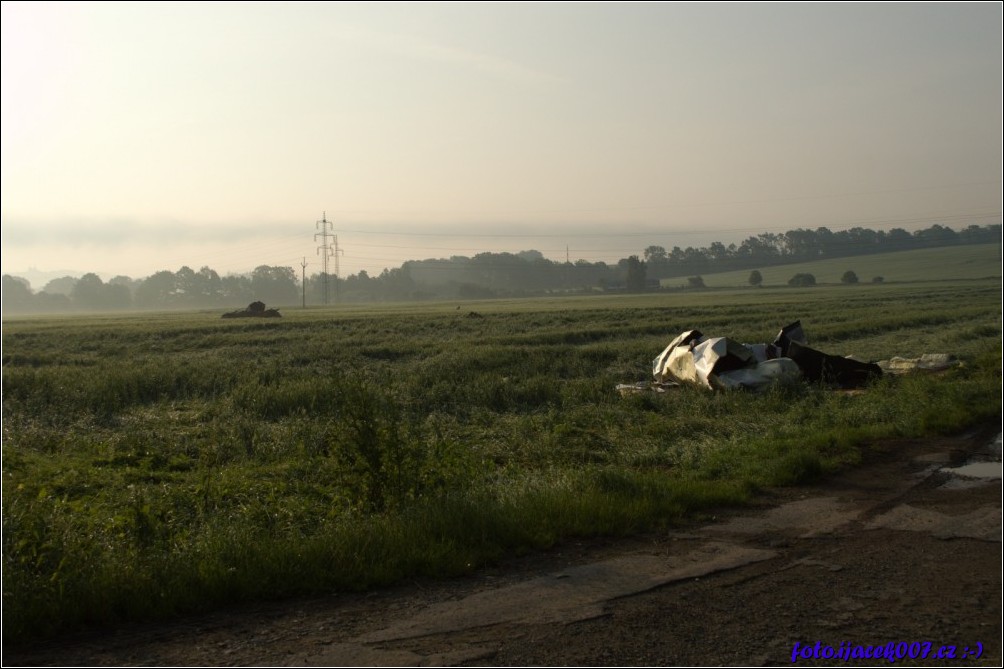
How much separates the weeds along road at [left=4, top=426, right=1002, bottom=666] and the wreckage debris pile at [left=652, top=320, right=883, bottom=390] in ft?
33.0

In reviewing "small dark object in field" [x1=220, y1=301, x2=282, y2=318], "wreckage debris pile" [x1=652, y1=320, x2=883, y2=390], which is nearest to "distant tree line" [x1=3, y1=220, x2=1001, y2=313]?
"small dark object in field" [x1=220, y1=301, x2=282, y2=318]

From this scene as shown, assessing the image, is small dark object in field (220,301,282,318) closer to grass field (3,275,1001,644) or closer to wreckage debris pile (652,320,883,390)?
grass field (3,275,1001,644)

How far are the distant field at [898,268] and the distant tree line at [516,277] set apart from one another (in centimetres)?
408

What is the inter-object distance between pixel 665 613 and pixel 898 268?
5438 inches

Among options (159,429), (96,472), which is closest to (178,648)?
(96,472)

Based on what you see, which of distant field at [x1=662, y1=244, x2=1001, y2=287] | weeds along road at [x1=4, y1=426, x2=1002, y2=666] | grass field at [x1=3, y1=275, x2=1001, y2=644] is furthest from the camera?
distant field at [x1=662, y1=244, x2=1001, y2=287]

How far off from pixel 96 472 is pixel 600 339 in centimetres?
2821

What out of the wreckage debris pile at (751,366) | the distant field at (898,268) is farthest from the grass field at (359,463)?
the distant field at (898,268)

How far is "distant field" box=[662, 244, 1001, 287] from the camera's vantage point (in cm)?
11796

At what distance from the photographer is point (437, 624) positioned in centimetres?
528

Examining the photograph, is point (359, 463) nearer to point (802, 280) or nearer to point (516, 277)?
point (802, 280)

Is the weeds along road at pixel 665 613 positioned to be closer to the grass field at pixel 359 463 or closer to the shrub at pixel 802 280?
the grass field at pixel 359 463

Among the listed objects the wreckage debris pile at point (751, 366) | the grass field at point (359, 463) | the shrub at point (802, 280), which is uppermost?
the shrub at point (802, 280)

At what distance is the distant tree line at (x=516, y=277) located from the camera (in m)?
140
